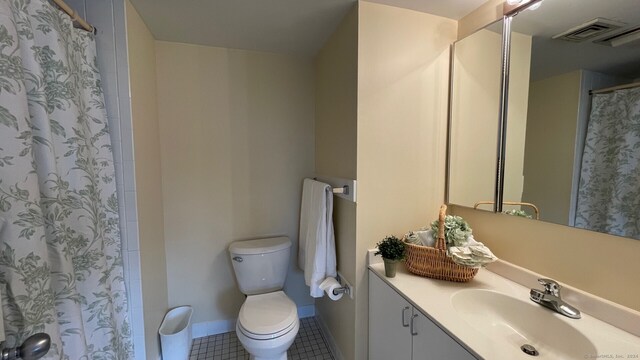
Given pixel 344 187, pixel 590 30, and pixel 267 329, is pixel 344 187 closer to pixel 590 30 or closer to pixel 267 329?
pixel 267 329

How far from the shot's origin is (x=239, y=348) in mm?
1868

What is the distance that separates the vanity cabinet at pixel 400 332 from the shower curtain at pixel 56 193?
1202 millimetres

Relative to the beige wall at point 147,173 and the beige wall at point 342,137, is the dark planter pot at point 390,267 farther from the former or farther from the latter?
the beige wall at point 147,173

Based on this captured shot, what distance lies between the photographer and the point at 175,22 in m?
1.53

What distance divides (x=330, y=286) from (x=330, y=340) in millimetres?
595

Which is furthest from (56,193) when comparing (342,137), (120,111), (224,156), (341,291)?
(341,291)

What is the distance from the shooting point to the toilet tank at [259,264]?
6.00 ft

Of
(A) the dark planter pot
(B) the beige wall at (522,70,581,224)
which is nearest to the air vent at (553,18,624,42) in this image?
(B) the beige wall at (522,70,581,224)

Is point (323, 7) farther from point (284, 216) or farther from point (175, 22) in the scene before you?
point (284, 216)

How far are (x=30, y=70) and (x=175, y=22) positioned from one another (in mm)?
949

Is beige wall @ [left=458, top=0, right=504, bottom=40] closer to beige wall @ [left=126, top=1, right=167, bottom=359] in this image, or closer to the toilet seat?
beige wall @ [left=126, top=1, right=167, bottom=359]

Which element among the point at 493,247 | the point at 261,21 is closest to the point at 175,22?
the point at 261,21

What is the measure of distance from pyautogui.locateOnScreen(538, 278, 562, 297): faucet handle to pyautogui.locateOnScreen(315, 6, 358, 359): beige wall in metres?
0.81

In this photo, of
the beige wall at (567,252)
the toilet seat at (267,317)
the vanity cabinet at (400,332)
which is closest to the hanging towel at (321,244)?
the toilet seat at (267,317)
